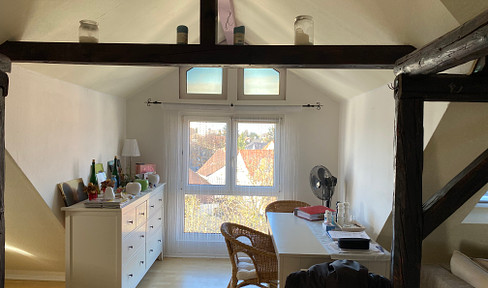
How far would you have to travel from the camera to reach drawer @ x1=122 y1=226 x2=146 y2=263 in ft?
10.2

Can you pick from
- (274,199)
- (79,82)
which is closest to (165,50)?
(79,82)

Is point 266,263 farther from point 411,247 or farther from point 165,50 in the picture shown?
point 165,50

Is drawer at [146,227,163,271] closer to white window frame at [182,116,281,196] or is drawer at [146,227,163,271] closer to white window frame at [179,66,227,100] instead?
white window frame at [182,116,281,196]

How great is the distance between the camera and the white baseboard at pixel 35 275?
351 cm

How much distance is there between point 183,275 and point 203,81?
2.42 m

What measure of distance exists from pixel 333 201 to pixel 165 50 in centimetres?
312

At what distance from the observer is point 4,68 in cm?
205

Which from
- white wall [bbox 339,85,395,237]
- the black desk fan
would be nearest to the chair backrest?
the black desk fan

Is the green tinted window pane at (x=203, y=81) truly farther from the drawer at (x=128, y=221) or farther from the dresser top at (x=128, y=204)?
the drawer at (x=128, y=221)

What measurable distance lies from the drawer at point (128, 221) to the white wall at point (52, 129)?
526mm

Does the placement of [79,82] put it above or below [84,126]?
above

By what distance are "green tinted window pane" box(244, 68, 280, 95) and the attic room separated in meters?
0.15

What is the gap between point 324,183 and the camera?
3.75m

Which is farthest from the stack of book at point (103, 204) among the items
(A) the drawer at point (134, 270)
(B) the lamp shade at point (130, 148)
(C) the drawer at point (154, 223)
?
(B) the lamp shade at point (130, 148)
